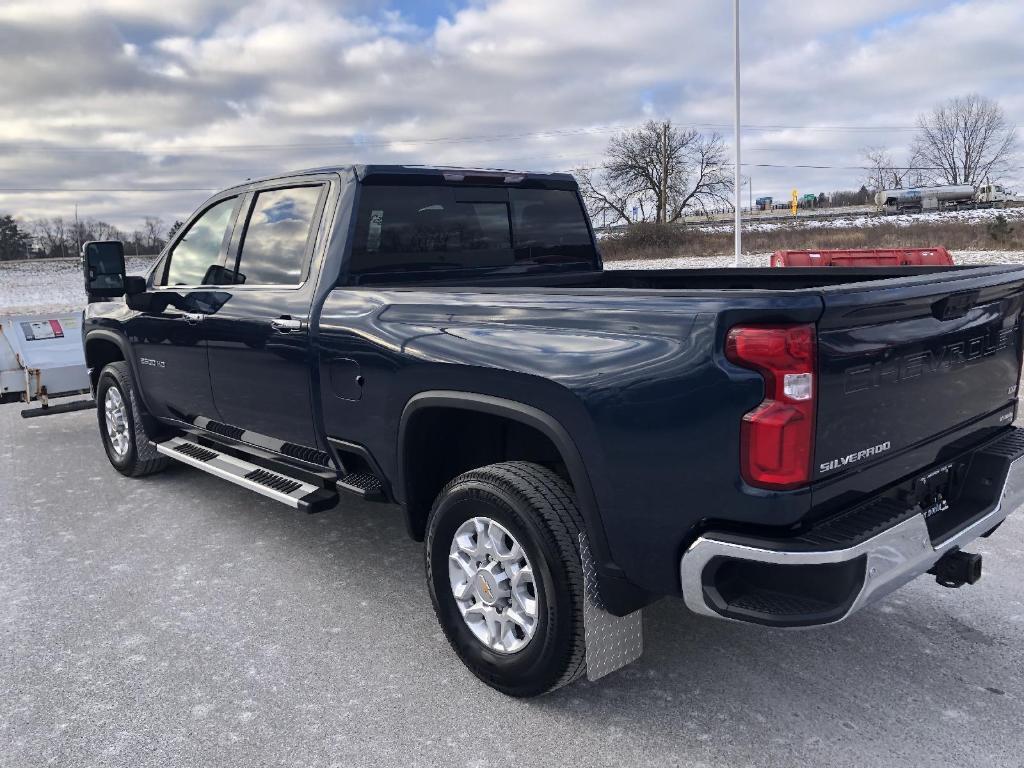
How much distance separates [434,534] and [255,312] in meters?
1.63

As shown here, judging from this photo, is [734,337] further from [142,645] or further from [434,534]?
[142,645]

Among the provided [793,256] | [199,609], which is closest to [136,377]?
[199,609]

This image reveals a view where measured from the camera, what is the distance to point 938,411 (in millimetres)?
2824

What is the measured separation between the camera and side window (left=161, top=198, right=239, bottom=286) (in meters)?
4.81

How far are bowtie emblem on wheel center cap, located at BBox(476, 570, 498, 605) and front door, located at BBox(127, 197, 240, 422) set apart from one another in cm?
234

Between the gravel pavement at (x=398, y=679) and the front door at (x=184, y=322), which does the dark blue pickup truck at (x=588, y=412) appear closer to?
the front door at (x=184, y=322)

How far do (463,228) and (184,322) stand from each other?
175cm

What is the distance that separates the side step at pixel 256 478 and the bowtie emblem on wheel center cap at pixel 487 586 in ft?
3.73

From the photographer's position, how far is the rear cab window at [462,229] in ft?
13.1

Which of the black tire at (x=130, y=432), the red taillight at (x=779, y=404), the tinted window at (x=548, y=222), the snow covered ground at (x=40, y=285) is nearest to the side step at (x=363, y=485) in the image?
the tinted window at (x=548, y=222)

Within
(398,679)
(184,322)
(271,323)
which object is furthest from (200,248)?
(398,679)

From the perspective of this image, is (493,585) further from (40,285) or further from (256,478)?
(40,285)

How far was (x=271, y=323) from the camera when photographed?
405 cm

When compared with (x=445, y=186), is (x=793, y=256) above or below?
below
